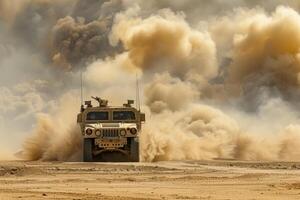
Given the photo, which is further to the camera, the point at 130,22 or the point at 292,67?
the point at 130,22

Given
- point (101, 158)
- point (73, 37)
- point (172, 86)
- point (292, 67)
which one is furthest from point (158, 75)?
point (101, 158)

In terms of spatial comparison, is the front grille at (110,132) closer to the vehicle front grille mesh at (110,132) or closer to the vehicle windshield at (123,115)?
the vehicle front grille mesh at (110,132)

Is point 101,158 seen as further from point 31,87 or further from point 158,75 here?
point 31,87

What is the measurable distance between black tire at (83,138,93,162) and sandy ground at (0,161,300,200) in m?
3.86

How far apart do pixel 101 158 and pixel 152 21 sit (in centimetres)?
3179

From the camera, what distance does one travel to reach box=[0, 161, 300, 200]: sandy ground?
16391 mm

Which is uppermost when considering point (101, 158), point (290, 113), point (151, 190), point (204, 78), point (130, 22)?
point (130, 22)

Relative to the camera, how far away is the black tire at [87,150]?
31594 millimetres

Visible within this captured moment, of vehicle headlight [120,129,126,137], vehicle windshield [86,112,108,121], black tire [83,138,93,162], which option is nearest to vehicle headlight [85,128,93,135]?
black tire [83,138,93,162]

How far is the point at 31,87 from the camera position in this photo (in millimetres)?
88438

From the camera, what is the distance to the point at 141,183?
65.7 ft

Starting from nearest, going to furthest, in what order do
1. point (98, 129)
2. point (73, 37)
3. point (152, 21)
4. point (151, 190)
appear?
1. point (151, 190)
2. point (98, 129)
3. point (152, 21)
4. point (73, 37)

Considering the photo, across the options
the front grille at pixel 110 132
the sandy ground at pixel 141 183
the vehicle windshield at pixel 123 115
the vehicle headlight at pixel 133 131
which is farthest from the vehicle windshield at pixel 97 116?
the sandy ground at pixel 141 183

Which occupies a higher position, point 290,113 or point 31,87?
point 31,87
